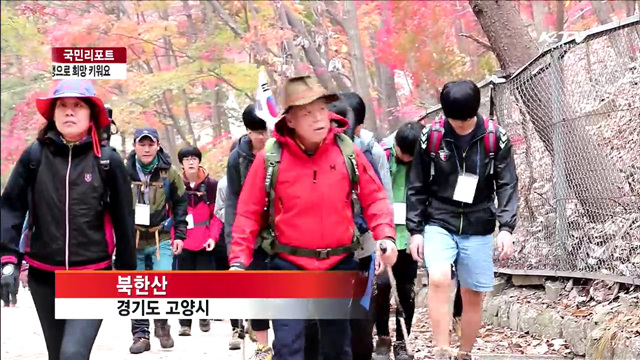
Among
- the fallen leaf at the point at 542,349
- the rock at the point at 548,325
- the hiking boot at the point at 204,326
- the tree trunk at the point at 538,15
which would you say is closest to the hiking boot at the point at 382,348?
the fallen leaf at the point at 542,349

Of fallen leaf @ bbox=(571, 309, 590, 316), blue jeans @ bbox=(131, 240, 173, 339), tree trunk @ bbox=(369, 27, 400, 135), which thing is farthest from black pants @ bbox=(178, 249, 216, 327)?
tree trunk @ bbox=(369, 27, 400, 135)

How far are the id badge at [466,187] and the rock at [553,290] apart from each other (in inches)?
110

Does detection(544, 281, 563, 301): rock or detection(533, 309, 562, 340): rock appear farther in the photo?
detection(544, 281, 563, 301): rock

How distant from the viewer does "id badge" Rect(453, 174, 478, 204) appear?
19.5 ft

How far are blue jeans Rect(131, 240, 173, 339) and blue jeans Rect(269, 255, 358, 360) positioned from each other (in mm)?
4025

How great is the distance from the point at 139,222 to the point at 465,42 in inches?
556

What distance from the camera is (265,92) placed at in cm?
646

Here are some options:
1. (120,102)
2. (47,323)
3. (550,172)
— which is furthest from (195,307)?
(120,102)

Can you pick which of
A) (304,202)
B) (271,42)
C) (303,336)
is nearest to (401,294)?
(303,336)

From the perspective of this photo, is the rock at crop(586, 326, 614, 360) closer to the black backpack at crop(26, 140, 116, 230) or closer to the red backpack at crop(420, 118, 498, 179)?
the red backpack at crop(420, 118, 498, 179)

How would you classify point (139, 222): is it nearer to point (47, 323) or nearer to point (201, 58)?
point (47, 323)

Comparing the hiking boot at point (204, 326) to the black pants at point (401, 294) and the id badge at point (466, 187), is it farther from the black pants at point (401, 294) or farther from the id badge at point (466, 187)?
the id badge at point (466, 187)

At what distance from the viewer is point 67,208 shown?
4895mm

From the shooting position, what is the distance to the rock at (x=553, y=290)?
8367 millimetres
